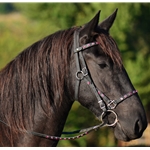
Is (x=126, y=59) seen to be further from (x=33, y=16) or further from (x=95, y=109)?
(x=95, y=109)

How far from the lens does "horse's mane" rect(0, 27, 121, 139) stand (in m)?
2.53

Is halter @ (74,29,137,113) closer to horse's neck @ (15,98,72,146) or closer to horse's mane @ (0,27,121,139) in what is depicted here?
horse's mane @ (0,27,121,139)

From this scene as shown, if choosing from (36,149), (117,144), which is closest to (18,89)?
(36,149)

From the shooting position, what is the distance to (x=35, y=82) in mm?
2541

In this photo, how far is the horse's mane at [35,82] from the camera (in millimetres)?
2531

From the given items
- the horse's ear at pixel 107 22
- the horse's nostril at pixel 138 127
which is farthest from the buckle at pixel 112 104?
the horse's ear at pixel 107 22

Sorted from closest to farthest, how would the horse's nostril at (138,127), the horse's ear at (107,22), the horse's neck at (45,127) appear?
1. the horse's nostril at (138,127)
2. the horse's neck at (45,127)
3. the horse's ear at (107,22)

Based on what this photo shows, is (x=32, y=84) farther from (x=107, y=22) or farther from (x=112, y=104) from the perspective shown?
(x=107, y=22)

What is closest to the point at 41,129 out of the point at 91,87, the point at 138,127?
the point at 91,87

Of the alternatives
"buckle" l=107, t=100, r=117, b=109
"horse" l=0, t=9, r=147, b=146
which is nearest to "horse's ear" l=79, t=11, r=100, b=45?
"horse" l=0, t=9, r=147, b=146

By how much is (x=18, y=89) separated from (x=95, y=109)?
0.58 m

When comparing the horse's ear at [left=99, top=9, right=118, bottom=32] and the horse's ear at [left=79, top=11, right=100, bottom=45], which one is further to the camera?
the horse's ear at [left=99, top=9, right=118, bottom=32]

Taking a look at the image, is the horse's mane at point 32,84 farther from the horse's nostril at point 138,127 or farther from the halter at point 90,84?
the horse's nostril at point 138,127

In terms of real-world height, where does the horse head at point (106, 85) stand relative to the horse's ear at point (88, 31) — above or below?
below
